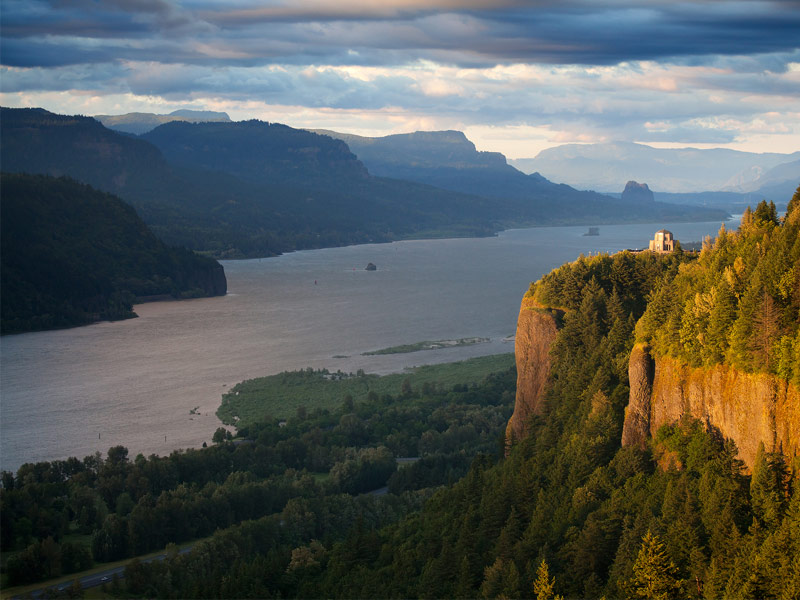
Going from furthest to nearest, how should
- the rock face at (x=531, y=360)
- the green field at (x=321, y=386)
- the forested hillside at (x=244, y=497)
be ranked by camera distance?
the green field at (x=321, y=386) → the rock face at (x=531, y=360) → the forested hillside at (x=244, y=497)

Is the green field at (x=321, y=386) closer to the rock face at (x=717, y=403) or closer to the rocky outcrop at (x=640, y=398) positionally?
the rocky outcrop at (x=640, y=398)

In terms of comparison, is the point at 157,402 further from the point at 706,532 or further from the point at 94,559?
the point at 706,532

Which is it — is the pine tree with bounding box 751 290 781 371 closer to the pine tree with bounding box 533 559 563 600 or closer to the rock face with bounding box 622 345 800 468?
the rock face with bounding box 622 345 800 468

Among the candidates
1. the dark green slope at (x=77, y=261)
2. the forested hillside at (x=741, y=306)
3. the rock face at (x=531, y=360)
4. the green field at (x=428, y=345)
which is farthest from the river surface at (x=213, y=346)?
the forested hillside at (x=741, y=306)

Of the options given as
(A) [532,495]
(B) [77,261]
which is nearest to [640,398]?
(A) [532,495]

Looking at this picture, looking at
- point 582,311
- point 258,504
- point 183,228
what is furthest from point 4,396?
point 183,228

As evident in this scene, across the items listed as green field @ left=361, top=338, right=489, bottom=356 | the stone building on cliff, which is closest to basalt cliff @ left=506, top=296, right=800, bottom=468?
the stone building on cliff

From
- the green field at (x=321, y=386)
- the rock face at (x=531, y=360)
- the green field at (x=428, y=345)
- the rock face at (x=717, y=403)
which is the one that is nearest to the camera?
the rock face at (x=717, y=403)

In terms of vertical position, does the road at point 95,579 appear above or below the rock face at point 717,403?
below

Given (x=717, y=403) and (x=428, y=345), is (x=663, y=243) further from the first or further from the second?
(x=428, y=345)
